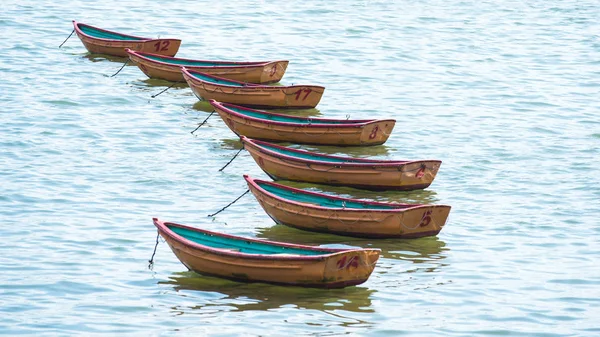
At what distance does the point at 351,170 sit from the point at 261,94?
657cm

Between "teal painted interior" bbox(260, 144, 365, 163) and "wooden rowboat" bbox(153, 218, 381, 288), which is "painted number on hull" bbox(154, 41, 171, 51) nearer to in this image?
"teal painted interior" bbox(260, 144, 365, 163)

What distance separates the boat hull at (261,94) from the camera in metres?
29.4

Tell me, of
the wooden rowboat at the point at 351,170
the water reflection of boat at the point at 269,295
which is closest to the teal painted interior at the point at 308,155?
the wooden rowboat at the point at 351,170

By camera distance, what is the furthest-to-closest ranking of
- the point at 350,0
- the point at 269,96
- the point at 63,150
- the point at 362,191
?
the point at 350,0, the point at 269,96, the point at 63,150, the point at 362,191

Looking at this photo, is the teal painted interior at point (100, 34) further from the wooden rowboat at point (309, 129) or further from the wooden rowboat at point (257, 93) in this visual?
the wooden rowboat at point (309, 129)

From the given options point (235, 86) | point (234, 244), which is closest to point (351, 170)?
point (234, 244)

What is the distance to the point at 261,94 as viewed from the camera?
96.5ft

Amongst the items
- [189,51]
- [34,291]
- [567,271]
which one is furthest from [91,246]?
[189,51]

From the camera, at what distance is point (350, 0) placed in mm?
49188

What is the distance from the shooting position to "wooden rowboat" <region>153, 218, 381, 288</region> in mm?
17516

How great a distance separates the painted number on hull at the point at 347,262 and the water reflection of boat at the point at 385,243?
88.3 inches

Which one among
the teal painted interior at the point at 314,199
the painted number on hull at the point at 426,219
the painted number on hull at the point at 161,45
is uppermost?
the painted number on hull at the point at 426,219

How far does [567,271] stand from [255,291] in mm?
5578

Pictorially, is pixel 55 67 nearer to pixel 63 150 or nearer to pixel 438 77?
pixel 63 150
